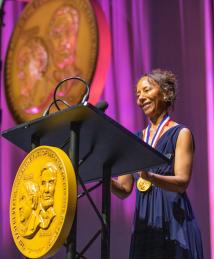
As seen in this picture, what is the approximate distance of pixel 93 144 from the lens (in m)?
1.84

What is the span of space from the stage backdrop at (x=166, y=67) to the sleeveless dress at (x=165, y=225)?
74cm

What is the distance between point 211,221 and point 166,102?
2.71 ft

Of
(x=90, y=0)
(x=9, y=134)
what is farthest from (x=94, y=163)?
(x=90, y=0)

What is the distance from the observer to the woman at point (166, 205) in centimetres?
218

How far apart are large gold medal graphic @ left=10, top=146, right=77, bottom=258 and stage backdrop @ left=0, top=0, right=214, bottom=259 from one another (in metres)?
1.45

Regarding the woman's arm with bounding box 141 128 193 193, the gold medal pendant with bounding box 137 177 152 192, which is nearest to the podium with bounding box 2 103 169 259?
the woman's arm with bounding box 141 128 193 193

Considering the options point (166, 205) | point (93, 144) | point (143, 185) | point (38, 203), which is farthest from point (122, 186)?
point (38, 203)

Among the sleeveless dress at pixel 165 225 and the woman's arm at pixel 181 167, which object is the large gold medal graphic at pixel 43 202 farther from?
the sleeveless dress at pixel 165 225

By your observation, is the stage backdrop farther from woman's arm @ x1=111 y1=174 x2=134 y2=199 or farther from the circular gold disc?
woman's arm @ x1=111 y1=174 x2=134 y2=199

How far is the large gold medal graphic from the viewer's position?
1.59 m

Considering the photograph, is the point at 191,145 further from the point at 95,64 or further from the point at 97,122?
the point at 95,64

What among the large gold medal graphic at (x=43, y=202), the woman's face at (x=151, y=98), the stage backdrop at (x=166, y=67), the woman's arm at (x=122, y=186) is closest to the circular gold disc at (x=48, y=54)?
the stage backdrop at (x=166, y=67)

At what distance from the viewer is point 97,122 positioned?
5.49ft

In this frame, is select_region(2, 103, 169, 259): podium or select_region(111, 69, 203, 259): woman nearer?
select_region(2, 103, 169, 259): podium
